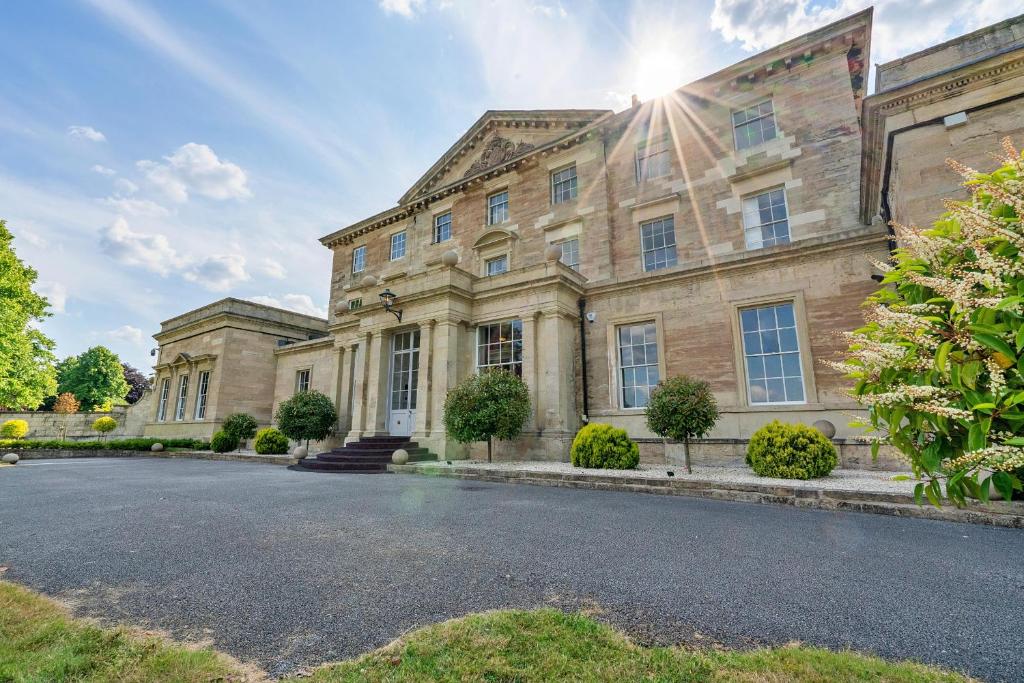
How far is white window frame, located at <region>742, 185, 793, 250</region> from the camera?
44.1 ft

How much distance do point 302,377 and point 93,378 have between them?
1719 inches

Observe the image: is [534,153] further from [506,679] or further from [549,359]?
[506,679]

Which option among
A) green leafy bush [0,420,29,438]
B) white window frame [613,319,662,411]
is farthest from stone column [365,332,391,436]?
green leafy bush [0,420,29,438]

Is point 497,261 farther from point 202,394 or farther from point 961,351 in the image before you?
point 961,351

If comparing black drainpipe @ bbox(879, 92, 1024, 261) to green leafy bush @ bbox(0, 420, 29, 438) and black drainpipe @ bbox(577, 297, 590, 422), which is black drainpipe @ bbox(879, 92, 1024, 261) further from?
green leafy bush @ bbox(0, 420, 29, 438)

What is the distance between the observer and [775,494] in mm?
6781

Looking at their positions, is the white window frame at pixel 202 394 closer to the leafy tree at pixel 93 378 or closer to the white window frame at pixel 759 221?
the white window frame at pixel 759 221

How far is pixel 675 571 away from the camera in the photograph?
11.8 ft

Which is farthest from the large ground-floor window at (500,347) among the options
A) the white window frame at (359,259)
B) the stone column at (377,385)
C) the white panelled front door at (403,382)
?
the white window frame at (359,259)

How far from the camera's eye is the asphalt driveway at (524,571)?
101 inches

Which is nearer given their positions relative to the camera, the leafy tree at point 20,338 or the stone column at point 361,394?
the stone column at point 361,394

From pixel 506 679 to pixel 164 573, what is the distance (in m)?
3.26

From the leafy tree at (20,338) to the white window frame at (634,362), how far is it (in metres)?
29.4

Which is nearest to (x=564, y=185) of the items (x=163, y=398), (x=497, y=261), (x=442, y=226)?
(x=497, y=261)
